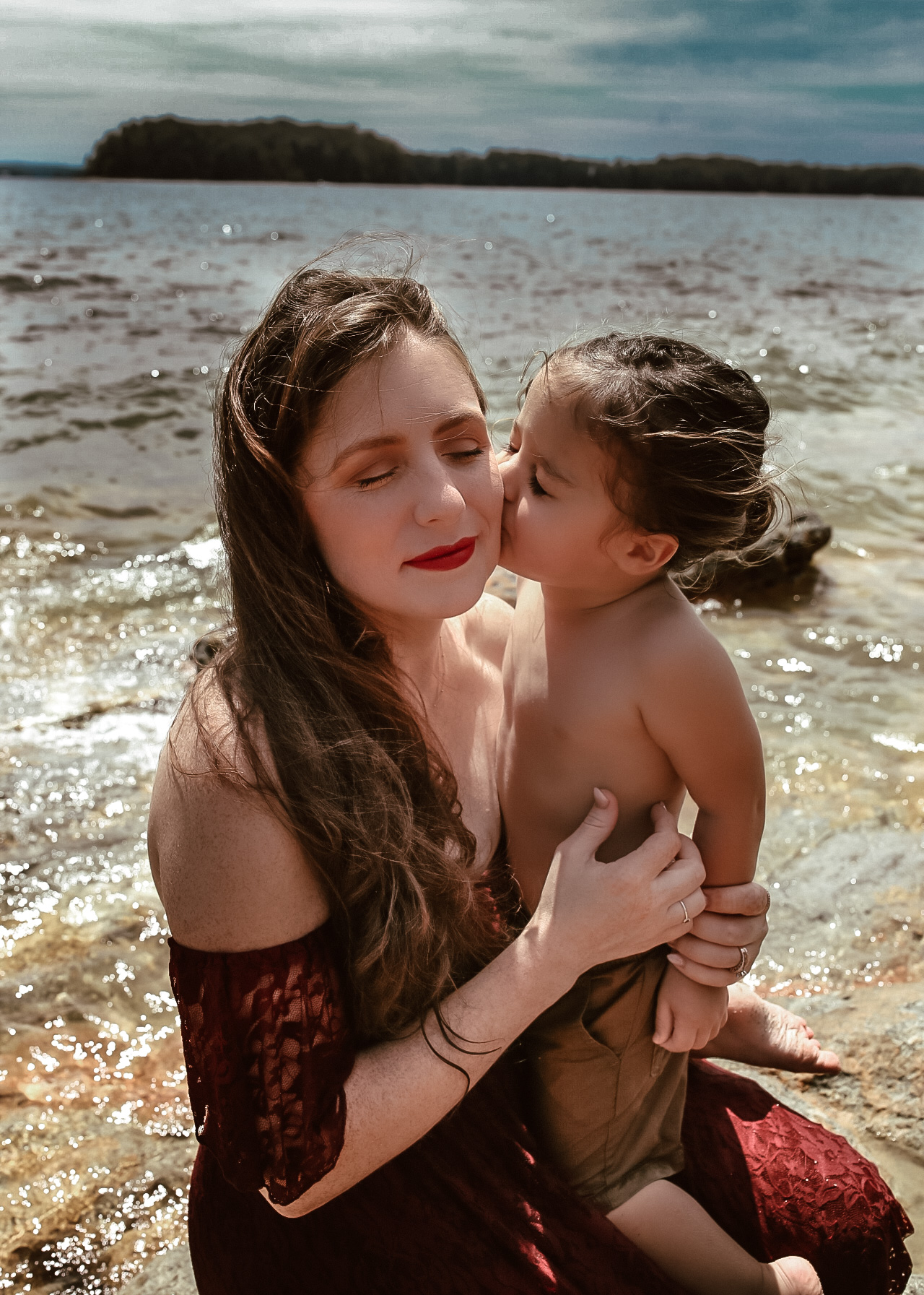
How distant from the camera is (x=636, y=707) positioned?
1.89 meters

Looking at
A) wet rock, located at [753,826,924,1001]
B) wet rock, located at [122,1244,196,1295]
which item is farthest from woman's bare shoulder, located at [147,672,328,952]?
wet rock, located at [753,826,924,1001]

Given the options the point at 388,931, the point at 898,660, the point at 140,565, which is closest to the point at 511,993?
the point at 388,931

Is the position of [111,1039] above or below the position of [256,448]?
below

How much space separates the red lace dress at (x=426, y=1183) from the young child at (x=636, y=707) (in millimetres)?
102

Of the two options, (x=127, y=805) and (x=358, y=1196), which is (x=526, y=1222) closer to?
(x=358, y=1196)

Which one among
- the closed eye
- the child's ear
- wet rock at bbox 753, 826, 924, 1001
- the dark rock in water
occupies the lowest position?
wet rock at bbox 753, 826, 924, 1001

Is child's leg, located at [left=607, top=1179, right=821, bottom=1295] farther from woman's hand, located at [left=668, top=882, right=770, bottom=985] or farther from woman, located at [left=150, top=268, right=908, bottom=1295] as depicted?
woman's hand, located at [left=668, top=882, right=770, bottom=985]

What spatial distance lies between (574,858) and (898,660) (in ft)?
15.4

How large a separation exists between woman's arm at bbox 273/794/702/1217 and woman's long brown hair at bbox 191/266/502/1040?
0.23 ft

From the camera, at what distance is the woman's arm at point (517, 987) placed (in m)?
1.58

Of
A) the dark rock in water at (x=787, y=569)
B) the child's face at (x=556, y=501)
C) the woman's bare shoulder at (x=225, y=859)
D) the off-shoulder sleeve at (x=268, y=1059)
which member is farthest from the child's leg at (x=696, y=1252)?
the dark rock in water at (x=787, y=569)

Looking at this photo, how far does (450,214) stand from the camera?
62281mm

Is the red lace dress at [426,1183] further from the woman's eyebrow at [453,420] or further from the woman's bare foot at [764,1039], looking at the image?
the woman's eyebrow at [453,420]

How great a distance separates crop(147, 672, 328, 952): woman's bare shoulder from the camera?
1.49 meters
